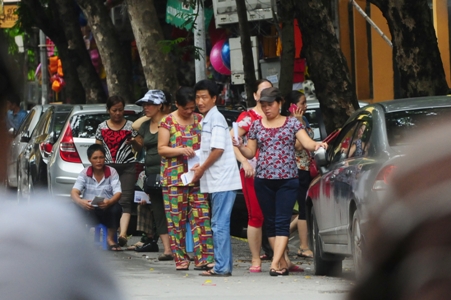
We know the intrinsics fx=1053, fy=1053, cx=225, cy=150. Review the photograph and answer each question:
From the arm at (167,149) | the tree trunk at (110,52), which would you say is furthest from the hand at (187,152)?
the tree trunk at (110,52)

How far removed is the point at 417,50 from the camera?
37.6 feet

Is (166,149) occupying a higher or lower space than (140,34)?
lower

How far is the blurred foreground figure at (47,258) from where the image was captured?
1.37 meters

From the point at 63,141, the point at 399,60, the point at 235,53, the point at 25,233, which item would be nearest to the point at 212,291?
the point at 399,60

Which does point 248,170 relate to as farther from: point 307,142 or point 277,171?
point 307,142

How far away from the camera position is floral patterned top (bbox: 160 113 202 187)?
32.6ft

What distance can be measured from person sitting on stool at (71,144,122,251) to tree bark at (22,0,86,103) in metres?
13.7

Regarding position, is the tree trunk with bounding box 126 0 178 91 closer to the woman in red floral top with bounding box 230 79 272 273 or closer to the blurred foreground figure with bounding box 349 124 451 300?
the woman in red floral top with bounding box 230 79 272 273

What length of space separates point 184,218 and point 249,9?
11.9 meters

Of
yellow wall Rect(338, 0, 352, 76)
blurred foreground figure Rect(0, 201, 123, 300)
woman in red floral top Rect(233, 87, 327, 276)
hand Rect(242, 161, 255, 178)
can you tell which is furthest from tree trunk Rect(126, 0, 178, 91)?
blurred foreground figure Rect(0, 201, 123, 300)

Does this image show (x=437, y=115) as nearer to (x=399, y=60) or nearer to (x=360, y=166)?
(x=360, y=166)

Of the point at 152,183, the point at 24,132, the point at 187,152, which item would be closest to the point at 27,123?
the point at 24,132

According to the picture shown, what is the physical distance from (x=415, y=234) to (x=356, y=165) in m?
6.77

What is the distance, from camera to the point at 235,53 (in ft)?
69.7
